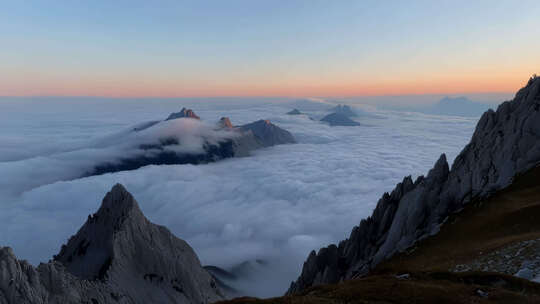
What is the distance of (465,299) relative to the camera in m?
18.8

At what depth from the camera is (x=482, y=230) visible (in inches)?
1612

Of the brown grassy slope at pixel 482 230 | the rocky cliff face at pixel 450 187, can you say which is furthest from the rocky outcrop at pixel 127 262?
the brown grassy slope at pixel 482 230

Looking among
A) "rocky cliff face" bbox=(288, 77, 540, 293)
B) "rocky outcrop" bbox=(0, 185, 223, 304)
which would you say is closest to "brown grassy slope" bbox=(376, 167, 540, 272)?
"rocky cliff face" bbox=(288, 77, 540, 293)

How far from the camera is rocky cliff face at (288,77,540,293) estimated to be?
57.5 meters

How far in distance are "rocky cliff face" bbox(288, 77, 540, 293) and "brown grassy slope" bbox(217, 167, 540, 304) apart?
4680 mm

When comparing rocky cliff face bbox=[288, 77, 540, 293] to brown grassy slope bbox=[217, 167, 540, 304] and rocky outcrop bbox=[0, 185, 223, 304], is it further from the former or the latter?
rocky outcrop bbox=[0, 185, 223, 304]

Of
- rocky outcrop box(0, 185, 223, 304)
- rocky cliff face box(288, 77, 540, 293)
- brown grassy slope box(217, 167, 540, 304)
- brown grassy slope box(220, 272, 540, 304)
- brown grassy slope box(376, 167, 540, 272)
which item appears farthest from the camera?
rocky outcrop box(0, 185, 223, 304)

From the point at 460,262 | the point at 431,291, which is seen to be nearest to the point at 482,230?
the point at 460,262

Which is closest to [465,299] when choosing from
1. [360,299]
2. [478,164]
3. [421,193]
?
[360,299]

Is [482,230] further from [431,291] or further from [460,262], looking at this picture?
[431,291]

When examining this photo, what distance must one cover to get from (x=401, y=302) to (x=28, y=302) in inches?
3032

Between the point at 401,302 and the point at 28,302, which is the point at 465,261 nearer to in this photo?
the point at 401,302

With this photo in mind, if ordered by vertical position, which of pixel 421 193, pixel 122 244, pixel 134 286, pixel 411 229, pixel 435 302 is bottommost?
pixel 134 286

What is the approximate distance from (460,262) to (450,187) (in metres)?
36.1
